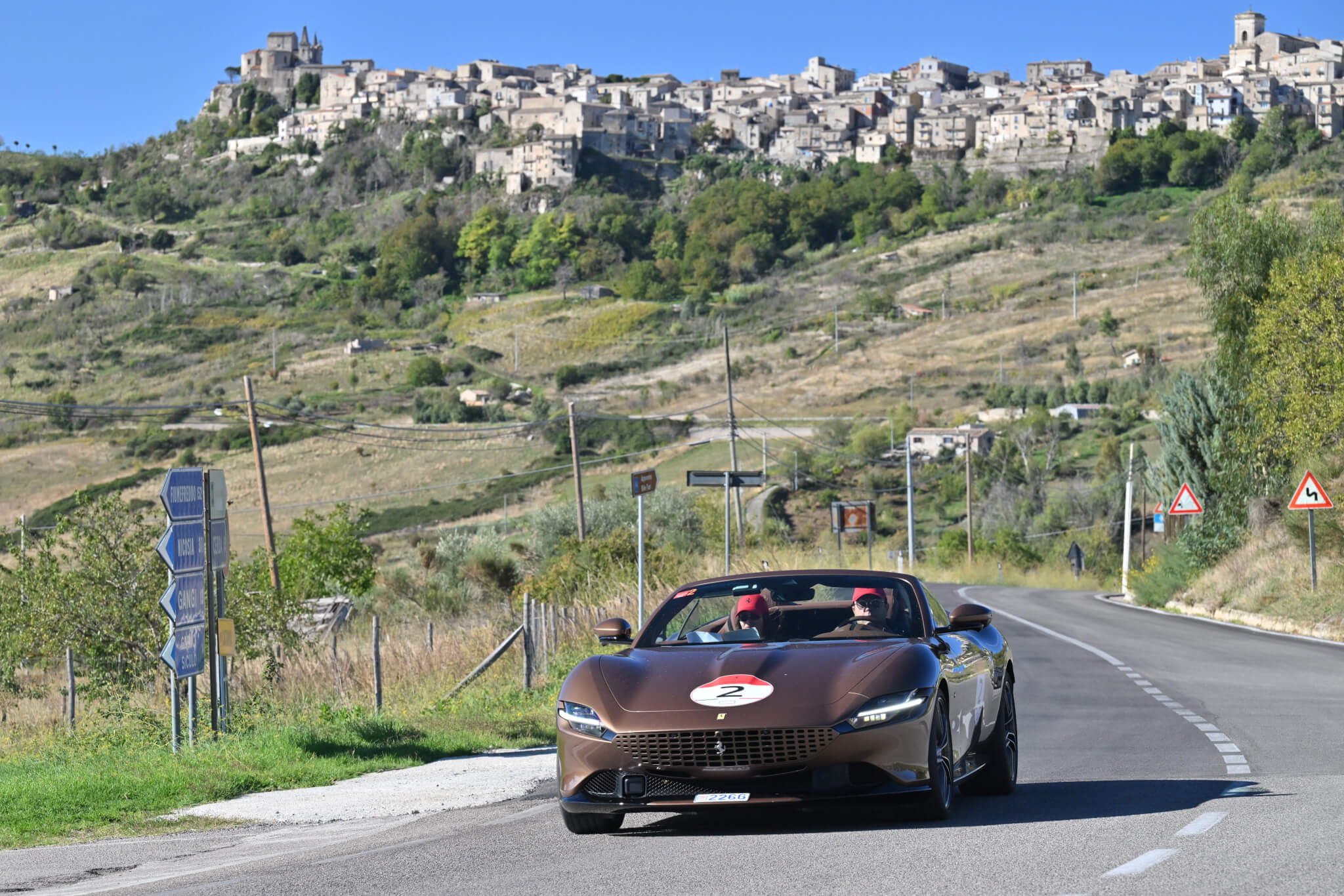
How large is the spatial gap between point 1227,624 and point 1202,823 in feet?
77.4

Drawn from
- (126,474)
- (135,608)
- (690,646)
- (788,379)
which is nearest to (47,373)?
(126,474)

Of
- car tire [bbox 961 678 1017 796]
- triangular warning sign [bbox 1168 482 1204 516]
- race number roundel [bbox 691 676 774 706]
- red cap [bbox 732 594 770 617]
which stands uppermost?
red cap [bbox 732 594 770 617]

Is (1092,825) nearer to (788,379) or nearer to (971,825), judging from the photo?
(971,825)

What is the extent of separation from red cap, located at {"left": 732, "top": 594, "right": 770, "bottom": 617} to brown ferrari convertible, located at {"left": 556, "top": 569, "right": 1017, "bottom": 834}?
152 millimetres

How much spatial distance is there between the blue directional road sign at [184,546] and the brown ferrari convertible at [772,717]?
5.47 m

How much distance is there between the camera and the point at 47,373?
148 meters

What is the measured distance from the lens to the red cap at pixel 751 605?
8.76m

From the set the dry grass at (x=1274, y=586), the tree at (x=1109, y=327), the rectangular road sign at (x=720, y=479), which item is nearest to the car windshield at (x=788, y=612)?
the rectangular road sign at (x=720, y=479)

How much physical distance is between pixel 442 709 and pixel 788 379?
348ft

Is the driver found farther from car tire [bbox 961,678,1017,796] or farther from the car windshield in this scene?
car tire [bbox 961,678,1017,796]

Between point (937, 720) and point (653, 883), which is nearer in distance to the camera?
point (653, 883)

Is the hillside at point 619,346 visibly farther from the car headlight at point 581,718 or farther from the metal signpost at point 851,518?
the car headlight at point 581,718

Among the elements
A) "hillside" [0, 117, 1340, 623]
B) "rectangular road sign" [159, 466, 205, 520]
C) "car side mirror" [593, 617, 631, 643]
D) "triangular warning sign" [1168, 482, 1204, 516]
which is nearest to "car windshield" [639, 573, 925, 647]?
"car side mirror" [593, 617, 631, 643]

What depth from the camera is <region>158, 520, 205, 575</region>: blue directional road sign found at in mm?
12570
